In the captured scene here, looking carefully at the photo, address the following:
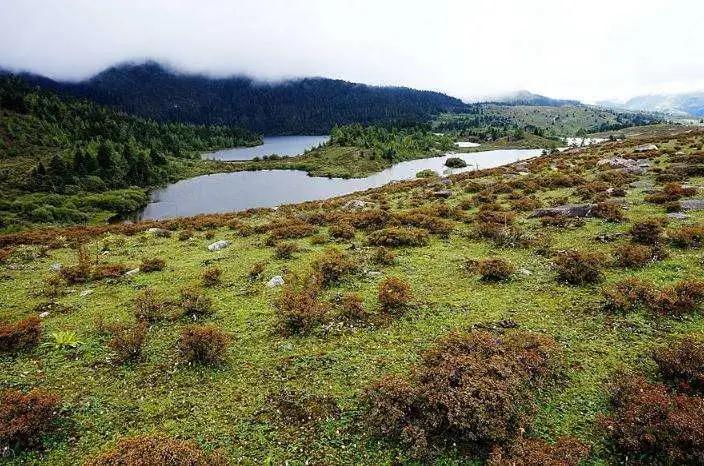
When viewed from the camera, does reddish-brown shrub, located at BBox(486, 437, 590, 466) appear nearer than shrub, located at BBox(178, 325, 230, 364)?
Yes

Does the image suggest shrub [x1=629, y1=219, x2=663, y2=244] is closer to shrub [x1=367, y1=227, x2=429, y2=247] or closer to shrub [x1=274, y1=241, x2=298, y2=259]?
shrub [x1=367, y1=227, x2=429, y2=247]

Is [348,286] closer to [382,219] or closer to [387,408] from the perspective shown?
[387,408]

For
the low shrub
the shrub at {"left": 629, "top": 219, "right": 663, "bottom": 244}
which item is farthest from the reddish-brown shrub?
the low shrub

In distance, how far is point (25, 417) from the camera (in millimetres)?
9695

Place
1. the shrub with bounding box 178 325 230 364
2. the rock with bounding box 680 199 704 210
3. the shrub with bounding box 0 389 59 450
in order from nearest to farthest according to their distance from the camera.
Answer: the shrub with bounding box 0 389 59 450 < the shrub with bounding box 178 325 230 364 < the rock with bounding box 680 199 704 210

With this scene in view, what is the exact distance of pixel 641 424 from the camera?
8.59 metres

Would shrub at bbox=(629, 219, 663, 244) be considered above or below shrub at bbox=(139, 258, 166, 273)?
above

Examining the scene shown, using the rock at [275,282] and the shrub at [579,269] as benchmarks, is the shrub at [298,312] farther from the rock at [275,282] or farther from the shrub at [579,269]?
the shrub at [579,269]

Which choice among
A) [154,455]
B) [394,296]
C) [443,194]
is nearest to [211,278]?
[394,296]

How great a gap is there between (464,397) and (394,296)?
6.38 m

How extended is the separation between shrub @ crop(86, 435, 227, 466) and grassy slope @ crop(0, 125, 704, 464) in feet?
3.08

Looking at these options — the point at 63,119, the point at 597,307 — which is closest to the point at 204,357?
the point at 597,307

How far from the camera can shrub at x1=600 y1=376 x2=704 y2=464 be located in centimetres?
779

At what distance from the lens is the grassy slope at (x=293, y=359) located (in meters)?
9.62
